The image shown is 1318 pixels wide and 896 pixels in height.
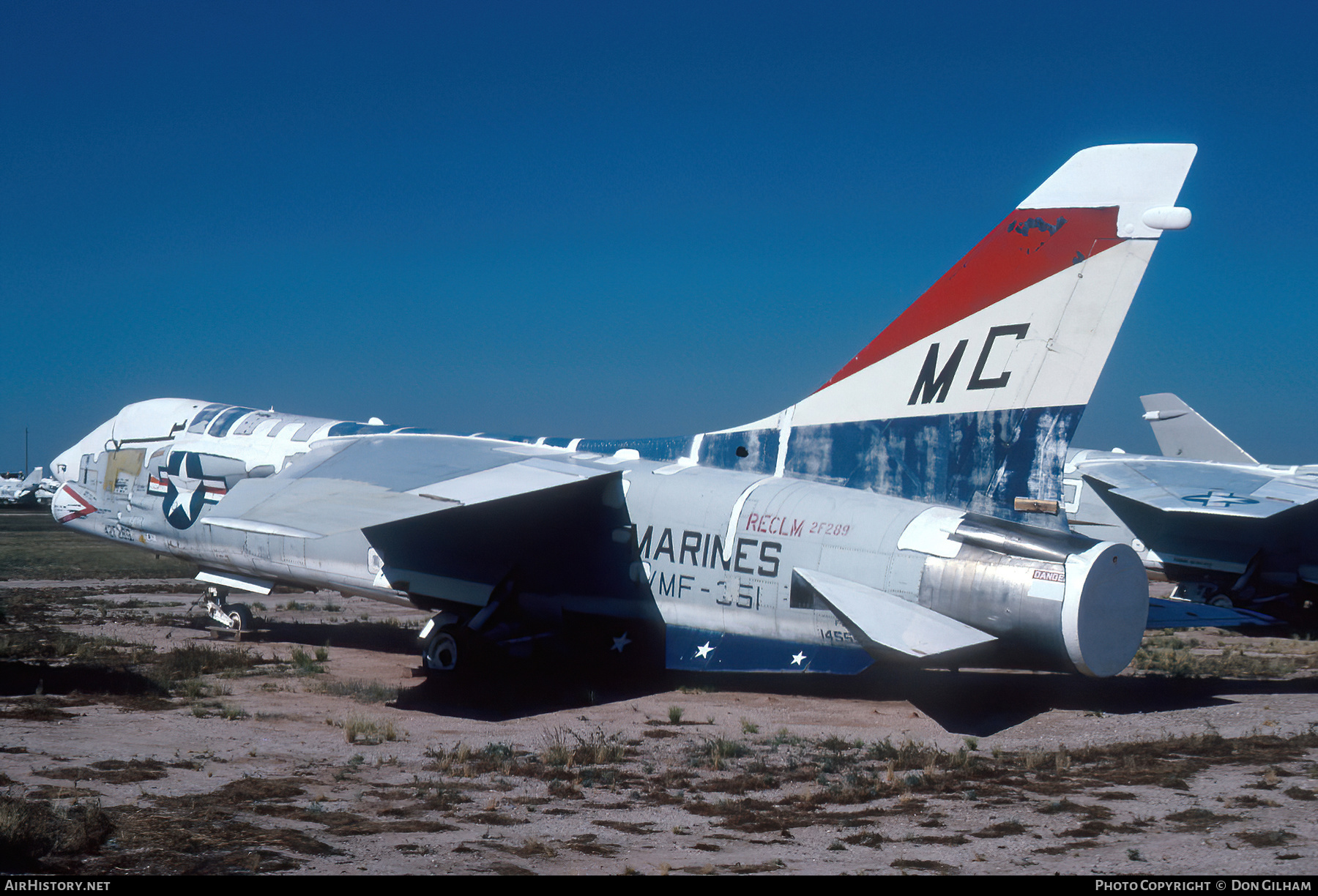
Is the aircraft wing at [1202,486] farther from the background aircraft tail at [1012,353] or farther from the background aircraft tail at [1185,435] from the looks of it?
the background aircraft tail at [1012,353]

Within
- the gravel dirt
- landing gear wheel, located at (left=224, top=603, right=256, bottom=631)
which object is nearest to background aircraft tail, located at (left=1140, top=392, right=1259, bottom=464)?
the gravel dirt

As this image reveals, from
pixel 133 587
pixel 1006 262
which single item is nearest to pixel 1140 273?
pixel 1006 262

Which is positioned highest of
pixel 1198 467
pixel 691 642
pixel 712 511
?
pixel 1198 467

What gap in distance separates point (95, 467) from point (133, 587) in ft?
33.4

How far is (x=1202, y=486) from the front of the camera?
2142 cm

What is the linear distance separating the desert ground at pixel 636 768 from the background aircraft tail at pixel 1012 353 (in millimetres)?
2639

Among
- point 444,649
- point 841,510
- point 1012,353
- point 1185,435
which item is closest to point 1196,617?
point 1012,353

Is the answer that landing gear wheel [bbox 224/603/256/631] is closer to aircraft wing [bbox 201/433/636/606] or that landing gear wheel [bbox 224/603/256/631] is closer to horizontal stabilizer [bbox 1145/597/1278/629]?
aircraft wing [bbox 201/433/636/606]

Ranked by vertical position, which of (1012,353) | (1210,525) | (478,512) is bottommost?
(478,512)

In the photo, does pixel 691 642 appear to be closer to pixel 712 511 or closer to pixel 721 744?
pixel 712 511

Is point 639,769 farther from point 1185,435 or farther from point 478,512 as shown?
point 1185,435

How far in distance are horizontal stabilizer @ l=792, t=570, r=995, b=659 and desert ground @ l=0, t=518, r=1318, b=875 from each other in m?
0.93

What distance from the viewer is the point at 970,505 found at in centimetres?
1054

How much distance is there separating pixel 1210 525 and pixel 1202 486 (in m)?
1.16
